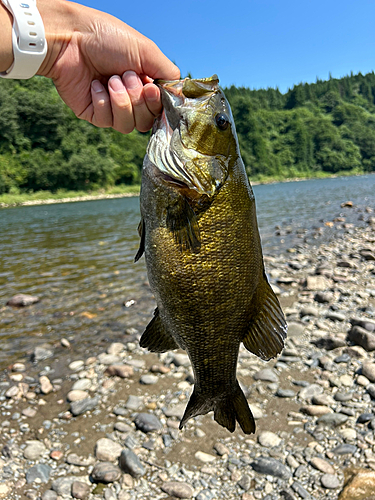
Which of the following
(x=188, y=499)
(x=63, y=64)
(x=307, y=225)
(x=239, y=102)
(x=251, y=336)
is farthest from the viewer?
(x=239, y=102)

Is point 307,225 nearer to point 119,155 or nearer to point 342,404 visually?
point 342,404

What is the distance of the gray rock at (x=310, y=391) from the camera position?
197 inches

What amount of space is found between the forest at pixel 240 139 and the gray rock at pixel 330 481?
57.5m

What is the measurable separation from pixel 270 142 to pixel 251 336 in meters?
133

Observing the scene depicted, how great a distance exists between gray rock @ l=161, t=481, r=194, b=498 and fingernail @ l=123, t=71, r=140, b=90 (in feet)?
12.2

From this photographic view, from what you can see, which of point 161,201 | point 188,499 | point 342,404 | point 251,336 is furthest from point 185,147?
point 342,404

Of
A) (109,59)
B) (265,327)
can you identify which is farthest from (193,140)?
A: (265,327)

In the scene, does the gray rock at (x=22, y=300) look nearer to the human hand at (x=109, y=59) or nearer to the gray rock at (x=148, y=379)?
the gray rock at (x=148, y=379)

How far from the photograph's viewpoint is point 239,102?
4801 inches

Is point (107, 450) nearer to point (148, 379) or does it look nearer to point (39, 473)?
point (39, 473)

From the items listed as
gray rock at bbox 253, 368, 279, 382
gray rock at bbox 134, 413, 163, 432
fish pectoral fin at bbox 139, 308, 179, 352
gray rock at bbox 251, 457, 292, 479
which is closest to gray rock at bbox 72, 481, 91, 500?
gray rock at bbox 134, 413, 163, 432

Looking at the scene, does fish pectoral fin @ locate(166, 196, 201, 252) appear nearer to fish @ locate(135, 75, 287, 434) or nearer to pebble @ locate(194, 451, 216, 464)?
fish @ locate(135, 75, 287, 434)

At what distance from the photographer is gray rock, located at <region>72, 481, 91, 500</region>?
3.73m

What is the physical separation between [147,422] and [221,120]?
403cm
